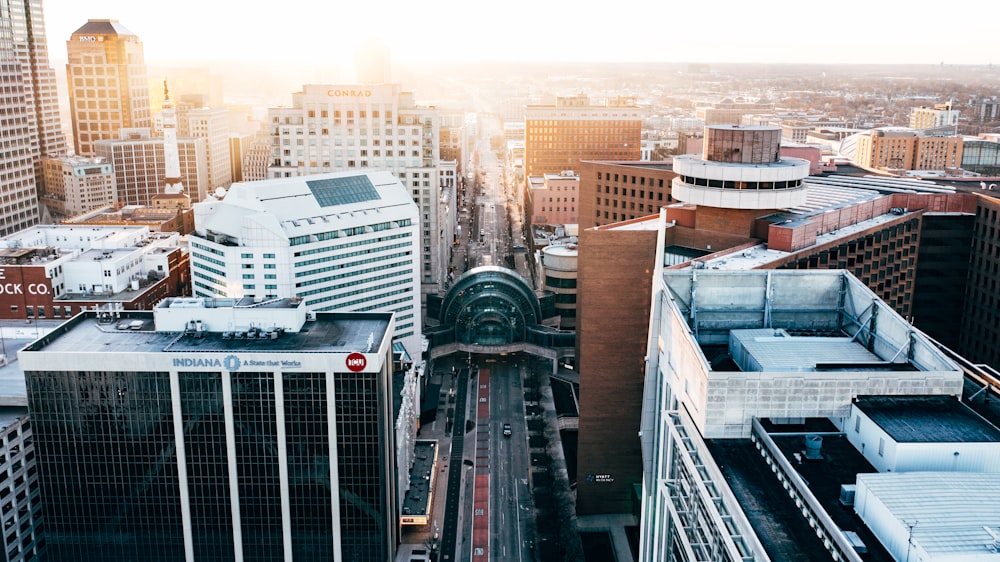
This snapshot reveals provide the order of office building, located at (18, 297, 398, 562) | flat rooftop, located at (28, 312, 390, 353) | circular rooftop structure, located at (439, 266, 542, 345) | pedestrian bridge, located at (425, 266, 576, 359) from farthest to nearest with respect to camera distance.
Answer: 1. circular rooftop structure, located at (439, 266, 542, 345)
2. pedestrian bridge, located at (425, 266, 576, 359)
3. flat rooftop, located at (28, 312, 390, 353)
4. office building, located at (18, 297, 398, 562)

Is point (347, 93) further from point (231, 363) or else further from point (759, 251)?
point (231, 363)

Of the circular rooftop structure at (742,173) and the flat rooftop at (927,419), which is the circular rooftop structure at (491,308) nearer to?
the circular rooftop structure at (742,173)

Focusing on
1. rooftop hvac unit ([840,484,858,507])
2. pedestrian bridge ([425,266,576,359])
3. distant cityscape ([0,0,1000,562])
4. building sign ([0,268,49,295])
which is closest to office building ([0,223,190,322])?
building sign ([0,268,49,295])

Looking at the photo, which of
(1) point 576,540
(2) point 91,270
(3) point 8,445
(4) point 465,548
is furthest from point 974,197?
(2) point 91,270

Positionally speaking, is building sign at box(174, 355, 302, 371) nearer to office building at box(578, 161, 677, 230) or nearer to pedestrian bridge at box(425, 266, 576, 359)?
office building at box(578, 161, 677, 230)

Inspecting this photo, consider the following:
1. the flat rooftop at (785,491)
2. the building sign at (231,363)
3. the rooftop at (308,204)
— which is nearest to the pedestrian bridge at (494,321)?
the rooftop at (308,204)

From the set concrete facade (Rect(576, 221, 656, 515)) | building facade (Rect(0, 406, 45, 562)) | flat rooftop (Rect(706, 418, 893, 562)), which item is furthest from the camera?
concrete facade (Rect(576, 221, 656, 515))

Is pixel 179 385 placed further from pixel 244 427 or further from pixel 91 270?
pixel 91 270
